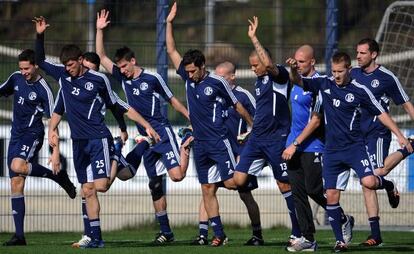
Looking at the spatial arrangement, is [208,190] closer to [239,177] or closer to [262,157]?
[239,177]

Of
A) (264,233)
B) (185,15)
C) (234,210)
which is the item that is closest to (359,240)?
(264,233)

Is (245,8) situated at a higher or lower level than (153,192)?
higher

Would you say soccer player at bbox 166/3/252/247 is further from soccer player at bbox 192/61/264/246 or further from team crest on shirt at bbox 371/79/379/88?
team crest on shirt at bbox 371/79/379/88

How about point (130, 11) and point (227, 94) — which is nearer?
point (227, 94)

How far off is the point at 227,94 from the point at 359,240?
319cm

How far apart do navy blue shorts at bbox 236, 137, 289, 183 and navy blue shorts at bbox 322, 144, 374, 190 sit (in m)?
0.99

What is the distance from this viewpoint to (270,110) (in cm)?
1508

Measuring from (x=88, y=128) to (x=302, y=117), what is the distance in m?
2.71

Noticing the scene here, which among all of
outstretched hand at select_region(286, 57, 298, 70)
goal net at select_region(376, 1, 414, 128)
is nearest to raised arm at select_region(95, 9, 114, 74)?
outstretched hand at select_region(286, 57, 298, 70)

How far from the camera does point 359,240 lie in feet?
55.8

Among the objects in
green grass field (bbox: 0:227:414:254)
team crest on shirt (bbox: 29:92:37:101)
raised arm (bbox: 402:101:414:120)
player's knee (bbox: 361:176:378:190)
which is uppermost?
team crest on shirt (bbox: 29:92:37:101)

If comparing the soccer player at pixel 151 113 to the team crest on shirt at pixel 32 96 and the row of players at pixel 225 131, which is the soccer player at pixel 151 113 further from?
the team crest on shirt at pixel 32 96

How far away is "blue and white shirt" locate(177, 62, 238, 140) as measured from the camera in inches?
608

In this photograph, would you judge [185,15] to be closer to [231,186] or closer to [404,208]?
[404,208]
